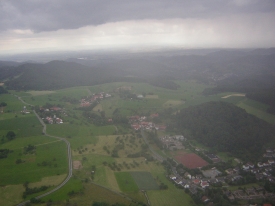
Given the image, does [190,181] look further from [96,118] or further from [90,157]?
[96,118]

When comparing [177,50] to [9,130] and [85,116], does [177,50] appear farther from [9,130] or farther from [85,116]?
[9,130]

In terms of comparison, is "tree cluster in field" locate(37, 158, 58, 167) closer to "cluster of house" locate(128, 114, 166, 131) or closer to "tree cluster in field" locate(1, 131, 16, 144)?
"tree cluster in field" locate(1, 131, 16, 144)

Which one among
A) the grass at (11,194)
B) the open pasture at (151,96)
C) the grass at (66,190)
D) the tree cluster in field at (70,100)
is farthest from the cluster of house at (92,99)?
the grass at (11,194)

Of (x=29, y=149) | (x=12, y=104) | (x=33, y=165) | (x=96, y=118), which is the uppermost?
(x=12, y=104)

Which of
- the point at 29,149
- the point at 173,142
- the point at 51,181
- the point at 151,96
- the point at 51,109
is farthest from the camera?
the point at 151,96

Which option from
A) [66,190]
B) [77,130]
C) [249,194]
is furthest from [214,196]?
[77,130]

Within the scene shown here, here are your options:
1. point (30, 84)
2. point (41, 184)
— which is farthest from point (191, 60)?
point (41, 184)
